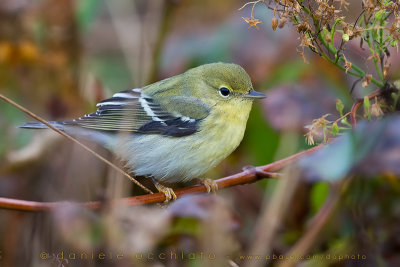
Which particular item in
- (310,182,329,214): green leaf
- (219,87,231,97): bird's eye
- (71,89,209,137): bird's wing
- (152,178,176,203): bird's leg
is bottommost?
(310,182,329,214): green leaf

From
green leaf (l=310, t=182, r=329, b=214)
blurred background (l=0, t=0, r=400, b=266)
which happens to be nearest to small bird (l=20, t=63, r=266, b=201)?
blurred background (l=0, t=0, r=400, b=266)

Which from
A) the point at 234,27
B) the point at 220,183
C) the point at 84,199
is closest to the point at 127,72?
the point at 234,27

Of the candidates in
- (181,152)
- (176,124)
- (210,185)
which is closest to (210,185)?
(210,185)

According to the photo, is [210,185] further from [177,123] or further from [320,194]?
[320,194]

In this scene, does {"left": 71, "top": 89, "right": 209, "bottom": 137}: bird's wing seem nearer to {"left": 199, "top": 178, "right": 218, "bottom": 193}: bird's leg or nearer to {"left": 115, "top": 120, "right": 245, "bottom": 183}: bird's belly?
{"left": 115, "top": 120, "right": 245, "bottom": 183}: bird's belly

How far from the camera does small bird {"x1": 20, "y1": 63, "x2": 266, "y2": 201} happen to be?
11.9 ft

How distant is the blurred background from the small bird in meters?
0.19

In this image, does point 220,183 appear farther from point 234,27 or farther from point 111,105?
point 234,27

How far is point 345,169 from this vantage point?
1.79 meters

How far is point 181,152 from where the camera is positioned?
11.9 ft

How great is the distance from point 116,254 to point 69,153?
1805 mm

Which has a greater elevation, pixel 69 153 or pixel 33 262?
pixel 69 153

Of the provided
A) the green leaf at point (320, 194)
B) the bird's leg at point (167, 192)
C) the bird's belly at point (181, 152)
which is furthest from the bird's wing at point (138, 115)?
the green leaf at point (320, 194)

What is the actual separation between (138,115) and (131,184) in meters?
0.56
